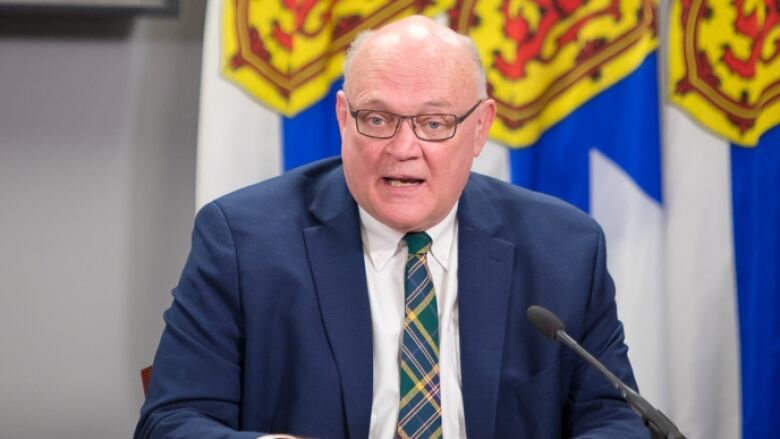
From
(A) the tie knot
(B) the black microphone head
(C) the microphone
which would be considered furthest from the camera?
(A) the tie knot

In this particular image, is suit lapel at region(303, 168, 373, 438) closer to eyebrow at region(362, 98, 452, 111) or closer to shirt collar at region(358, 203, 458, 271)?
shirt collar at region(358, 203, 458, 271)

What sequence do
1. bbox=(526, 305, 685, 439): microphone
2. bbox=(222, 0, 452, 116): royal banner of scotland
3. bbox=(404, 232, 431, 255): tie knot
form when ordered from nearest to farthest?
bbox=(526, 305, 685, 439): microphone, bbox=(404, 232, 431, 255): tie knot, bbox=(222, 0, 452, 116): royal banner of scotland

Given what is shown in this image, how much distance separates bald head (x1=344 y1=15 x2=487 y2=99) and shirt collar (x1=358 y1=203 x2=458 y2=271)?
0.25m

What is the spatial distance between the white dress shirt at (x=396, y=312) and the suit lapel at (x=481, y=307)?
0.10ft

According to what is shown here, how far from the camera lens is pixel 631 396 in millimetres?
1471

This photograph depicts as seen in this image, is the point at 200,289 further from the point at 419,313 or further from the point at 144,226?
the point at 144,226

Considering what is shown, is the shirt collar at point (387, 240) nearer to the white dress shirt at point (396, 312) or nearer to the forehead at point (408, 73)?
the white dress shirt at point (396, 312)

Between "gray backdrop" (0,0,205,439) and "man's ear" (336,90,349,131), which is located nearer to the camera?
"man's ear" (336,90,349,131)

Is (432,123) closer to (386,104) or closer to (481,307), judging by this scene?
(386,104)

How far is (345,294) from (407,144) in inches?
11.5

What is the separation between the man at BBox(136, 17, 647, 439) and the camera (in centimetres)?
188

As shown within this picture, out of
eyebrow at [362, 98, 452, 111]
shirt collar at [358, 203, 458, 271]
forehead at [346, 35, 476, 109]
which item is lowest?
shirt collar at [358, 203, 458, 271]

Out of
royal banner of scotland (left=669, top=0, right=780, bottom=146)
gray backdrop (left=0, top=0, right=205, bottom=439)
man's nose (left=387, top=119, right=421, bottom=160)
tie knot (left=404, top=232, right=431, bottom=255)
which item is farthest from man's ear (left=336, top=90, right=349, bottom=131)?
royal banner of scotland (left=669, top=0, right=780, bottom=146)

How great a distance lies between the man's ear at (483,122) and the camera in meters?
2.03
